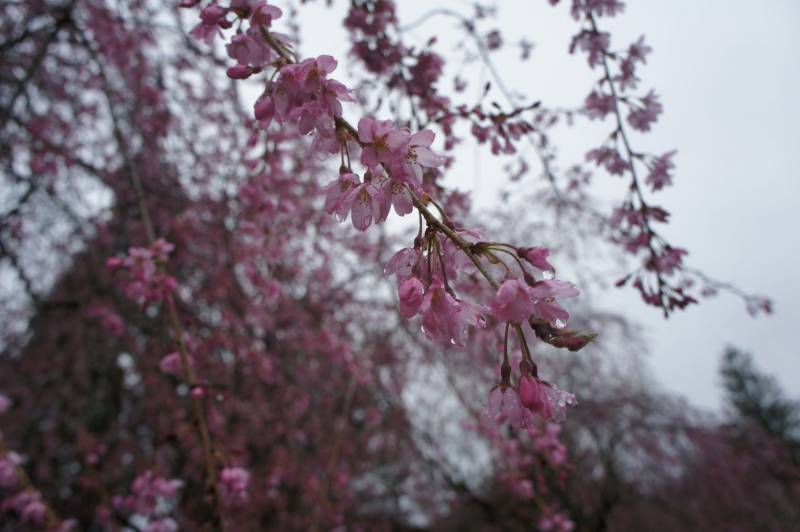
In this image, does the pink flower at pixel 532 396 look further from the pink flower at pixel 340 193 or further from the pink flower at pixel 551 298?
the pink flower at pixel 340 193

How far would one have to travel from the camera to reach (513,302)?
0.77 m

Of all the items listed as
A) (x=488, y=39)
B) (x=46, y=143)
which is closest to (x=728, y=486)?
(x=488, y=39)

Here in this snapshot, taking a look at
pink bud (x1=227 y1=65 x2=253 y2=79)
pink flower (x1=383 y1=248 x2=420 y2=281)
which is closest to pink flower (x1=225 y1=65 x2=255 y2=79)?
pink bud (x1=227 y1=65 x2=253 y2=79)

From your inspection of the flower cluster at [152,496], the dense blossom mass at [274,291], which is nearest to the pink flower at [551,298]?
the dense blossom mass at [274,291]

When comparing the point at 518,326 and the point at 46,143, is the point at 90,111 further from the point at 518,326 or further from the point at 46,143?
the point at 518,326

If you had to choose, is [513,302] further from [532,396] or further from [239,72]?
[239,72]

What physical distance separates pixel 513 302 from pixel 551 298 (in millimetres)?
83

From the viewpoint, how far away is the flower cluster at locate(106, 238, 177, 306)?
200cm

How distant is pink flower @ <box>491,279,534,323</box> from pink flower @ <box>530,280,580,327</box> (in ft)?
0.06

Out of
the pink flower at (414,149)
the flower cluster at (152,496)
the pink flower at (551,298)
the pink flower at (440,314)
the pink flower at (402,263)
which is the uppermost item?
the pink flower at (414,149)

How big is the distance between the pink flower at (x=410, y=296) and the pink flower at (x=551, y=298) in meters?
0.19

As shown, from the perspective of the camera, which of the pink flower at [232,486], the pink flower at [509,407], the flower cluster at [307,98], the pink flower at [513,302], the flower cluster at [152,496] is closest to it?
the pink flower at [513,302]

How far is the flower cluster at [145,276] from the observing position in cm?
200

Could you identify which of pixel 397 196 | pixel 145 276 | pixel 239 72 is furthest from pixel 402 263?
pixel 145 276
